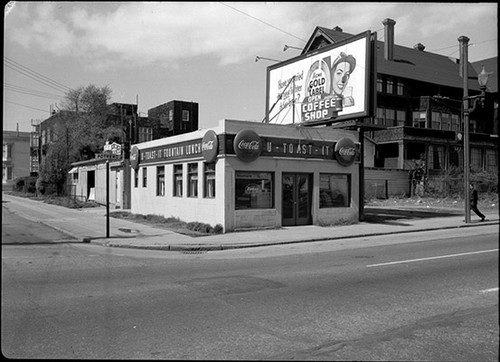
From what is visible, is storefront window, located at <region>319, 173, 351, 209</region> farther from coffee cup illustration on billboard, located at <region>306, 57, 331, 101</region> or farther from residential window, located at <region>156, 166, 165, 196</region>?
residential window, located at <region>156, 166, 165, 196</region>

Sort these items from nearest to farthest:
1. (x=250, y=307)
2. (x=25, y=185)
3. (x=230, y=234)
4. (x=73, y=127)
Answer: (x=25, y=185)
(x=73, y=127)
(x=250, y=307)
(x=230, y=234)

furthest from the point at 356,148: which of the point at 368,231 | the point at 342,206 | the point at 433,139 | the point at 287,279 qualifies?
the point at 287,279

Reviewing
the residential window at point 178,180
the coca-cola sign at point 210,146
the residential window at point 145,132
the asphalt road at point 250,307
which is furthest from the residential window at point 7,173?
the residential window at point 178,180

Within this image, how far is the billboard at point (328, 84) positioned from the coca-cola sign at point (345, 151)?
990mm

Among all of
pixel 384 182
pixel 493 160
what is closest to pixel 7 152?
pixel 493 160

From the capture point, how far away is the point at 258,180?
16.5 metres

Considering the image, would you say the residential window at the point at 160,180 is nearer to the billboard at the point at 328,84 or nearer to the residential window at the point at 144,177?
the residential window at the point at 144,177

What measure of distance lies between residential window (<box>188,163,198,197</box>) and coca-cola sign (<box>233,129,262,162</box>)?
9.24ft

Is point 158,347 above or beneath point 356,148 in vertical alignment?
beneath

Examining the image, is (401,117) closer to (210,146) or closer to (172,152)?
(172,152)

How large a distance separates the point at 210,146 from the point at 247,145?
1384 millimetres

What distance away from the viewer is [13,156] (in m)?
2.08

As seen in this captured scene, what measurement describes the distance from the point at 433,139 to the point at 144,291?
6794 millimetres

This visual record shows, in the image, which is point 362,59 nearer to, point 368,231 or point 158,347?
point 368,231
